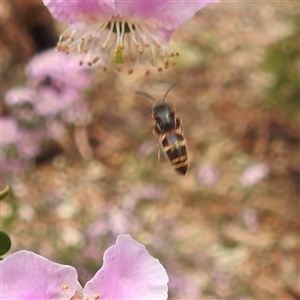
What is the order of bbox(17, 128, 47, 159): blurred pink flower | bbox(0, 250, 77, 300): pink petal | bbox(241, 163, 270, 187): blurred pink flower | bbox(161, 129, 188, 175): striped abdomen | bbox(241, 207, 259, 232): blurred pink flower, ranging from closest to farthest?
bbox(0, 250, 77, 300): pink petal, bbox(161, 129, 188, 175): striped abdomen, bbox(17, 128, 47, 159): blurred pink flower, bbox(241, 207, 259, 232): blurred pink flower, bbox(241, 163, 270, 187): blurred pink flower

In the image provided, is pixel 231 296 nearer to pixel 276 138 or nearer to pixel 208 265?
pixel 208 265

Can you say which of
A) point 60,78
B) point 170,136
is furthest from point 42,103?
point 170,136

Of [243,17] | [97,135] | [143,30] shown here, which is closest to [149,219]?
[97,135]

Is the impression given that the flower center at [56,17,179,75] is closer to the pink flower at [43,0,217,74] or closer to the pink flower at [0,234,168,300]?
the pink flower at [43,0,217,74]

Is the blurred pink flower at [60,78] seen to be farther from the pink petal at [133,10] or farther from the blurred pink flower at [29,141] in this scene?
the pink petal at [133,10]

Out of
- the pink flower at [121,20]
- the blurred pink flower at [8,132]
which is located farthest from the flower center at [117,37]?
the blurred pink flower at [8,132]

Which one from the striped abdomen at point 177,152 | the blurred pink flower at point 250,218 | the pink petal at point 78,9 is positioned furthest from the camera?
the blurred pink flower at point 250,218

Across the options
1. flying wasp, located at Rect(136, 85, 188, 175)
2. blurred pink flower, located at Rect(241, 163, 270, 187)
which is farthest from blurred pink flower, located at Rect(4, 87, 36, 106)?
blurred pink flower, located at Rect(241, 163, 270, 187)
